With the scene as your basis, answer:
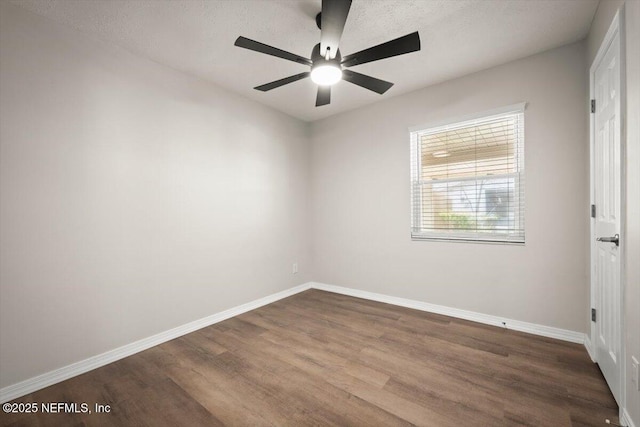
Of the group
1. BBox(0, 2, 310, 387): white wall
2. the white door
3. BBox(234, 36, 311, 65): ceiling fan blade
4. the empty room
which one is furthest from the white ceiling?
the white door

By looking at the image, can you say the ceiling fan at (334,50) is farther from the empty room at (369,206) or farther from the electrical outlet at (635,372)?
the electrical outlet at (635,372)

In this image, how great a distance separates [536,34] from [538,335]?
2653mm

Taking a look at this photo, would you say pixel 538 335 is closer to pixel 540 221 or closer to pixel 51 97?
pixel 540 221

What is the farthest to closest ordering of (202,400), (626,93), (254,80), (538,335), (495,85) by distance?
(254,80) < (495,85) < (538,335) < (202,400) < (626,93)

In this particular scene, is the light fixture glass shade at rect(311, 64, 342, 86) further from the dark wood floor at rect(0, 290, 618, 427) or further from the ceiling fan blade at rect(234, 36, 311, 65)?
the dark wood floor at rect(0, 290, 618, 427)

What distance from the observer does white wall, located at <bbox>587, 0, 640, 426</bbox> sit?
1.34 meters

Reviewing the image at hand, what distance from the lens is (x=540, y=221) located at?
2602 millimetres

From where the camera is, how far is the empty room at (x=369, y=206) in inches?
68.4

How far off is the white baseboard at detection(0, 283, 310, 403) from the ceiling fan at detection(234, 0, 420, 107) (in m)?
2.51

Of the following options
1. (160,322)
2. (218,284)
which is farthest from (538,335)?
(160,322)

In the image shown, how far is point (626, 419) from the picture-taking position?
146 cm

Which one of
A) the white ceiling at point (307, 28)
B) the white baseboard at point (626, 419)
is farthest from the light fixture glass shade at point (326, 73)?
the white baseboard at point (626, 419)

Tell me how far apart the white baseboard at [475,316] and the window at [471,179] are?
801 millimetres

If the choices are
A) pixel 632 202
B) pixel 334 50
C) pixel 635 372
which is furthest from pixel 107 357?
pixel 632 202
